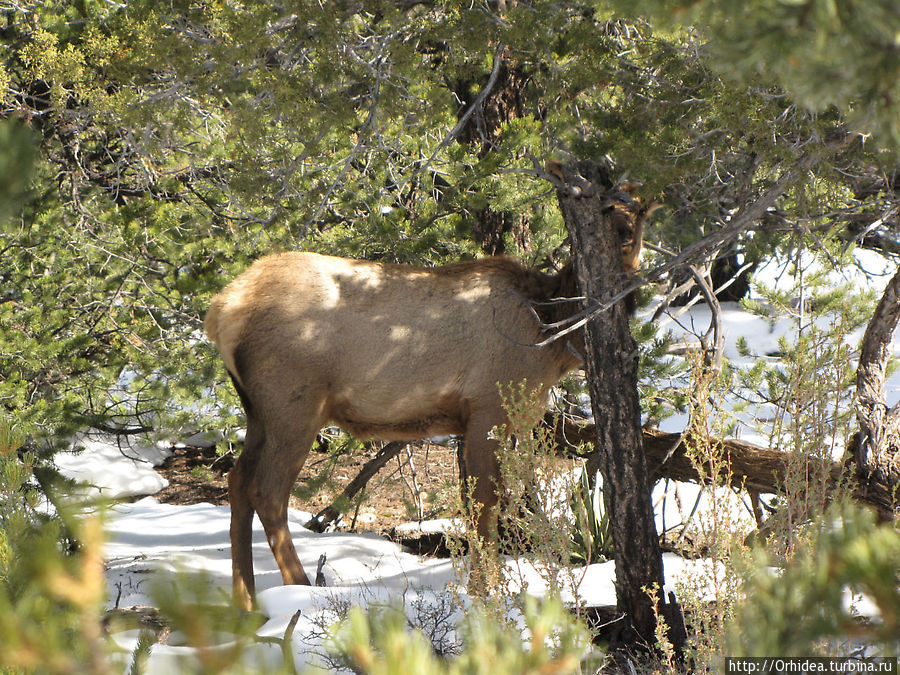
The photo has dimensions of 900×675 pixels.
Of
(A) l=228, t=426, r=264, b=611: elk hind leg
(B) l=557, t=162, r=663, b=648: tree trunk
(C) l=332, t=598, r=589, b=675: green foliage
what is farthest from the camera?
(A) l=228, t=426, r=264, b=611: elk hind leg

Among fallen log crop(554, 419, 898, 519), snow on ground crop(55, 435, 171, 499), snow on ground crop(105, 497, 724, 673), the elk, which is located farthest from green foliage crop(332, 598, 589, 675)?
snow on ground crop(55, 435, 171, 499)

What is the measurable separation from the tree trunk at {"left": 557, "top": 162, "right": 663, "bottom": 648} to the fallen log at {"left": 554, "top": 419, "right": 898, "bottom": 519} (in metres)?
0.34

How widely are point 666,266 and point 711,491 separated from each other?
3.71ft

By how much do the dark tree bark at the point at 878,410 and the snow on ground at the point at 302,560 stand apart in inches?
24.9

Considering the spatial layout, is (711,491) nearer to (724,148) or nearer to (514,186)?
(724,148)

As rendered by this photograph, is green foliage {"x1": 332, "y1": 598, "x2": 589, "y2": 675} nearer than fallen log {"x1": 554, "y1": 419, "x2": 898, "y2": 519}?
Yes

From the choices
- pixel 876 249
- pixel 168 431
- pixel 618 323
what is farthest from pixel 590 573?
pixel 168 431

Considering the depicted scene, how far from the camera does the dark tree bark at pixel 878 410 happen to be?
4.77 m

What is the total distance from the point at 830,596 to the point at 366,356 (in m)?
4.03

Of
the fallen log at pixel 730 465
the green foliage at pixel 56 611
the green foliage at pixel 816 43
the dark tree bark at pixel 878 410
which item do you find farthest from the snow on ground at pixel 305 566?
the green foliage at pixel 816 43

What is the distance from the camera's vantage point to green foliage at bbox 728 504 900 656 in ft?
3.86

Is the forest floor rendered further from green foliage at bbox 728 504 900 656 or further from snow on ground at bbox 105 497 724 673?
green foliage at bbox 728 504 900 656

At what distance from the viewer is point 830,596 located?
48.1 inches

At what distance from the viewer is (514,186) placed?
A: 17.2 feet
